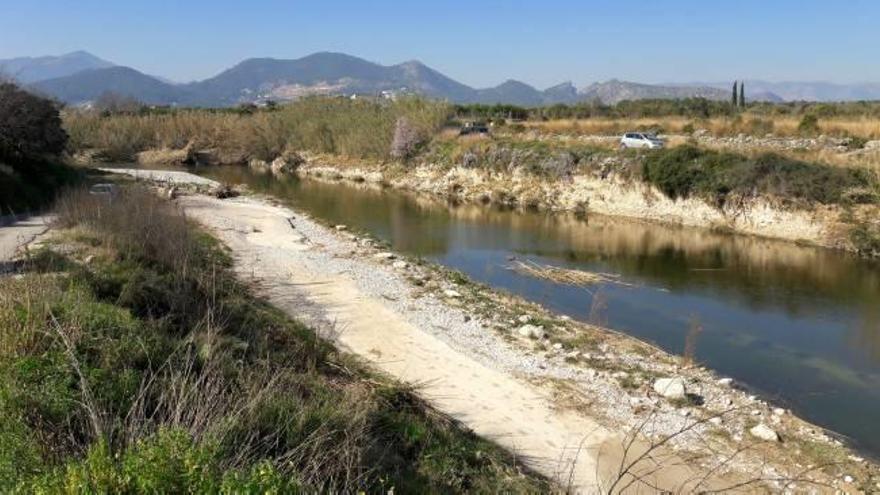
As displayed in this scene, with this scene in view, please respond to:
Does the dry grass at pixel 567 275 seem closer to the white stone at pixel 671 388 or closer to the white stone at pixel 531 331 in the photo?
the white stone at pixel 531 331

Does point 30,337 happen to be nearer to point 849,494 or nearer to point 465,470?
point 465,470

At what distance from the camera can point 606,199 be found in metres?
42.2

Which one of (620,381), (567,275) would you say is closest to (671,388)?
(620,381)

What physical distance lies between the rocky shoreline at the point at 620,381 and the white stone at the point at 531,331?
0.02 metres

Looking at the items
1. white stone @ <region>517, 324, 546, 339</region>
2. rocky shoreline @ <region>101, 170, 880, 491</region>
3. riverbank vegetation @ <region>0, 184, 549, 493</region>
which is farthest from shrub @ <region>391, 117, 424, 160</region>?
riverbank vegetation @ <region>0, 184, 549, 493</region>

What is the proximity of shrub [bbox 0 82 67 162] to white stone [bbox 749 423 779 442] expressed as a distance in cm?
2952

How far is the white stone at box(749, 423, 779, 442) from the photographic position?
11887 millimetres

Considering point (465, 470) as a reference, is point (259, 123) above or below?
above

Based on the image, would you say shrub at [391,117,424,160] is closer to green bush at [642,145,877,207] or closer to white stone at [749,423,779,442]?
green bush at [642,145,877,207]

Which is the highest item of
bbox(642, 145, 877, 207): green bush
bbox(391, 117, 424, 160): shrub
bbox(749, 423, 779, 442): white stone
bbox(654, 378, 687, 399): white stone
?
bbox(391, 117, 424, 160): shrub

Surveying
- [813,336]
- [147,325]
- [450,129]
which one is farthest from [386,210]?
[147,325]

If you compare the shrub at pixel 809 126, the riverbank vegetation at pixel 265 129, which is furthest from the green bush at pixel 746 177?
the riverbank vegetation at pixel 265 129

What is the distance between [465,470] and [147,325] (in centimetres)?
489

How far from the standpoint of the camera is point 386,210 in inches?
1689
